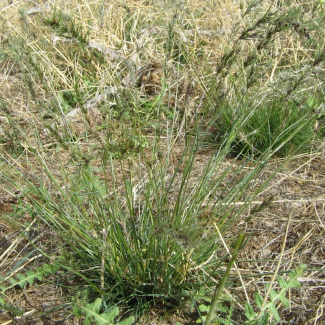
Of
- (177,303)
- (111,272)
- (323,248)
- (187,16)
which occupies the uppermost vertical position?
(187,16)

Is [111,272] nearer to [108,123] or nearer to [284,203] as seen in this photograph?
[108,123]

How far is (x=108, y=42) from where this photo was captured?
297 cm

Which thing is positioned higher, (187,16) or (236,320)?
(187,16)

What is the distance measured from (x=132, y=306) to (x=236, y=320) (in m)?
0.38

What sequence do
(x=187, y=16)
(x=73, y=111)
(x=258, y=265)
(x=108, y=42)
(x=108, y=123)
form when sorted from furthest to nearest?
1. (x=187, y=16)
2. (x=108, y=42)
3. (x=73, y=111)
4. (x=258, y=265)
5. (x=108, y=123)

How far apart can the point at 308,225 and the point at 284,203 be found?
6.4 inches

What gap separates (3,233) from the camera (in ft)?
5.86

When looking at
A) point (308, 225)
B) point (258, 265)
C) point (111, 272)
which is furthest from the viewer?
point (308, 225)

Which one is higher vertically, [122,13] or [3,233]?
[122,13]

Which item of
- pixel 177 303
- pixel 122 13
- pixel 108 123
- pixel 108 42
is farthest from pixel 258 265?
pixel 122 13

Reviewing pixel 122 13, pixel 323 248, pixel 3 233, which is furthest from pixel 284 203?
pixel 122 13

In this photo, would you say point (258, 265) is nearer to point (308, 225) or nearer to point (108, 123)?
point (308, 225)

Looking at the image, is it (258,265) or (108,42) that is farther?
(108,42)

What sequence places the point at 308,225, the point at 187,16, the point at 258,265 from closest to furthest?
the point at 258,265 → the point at 308,225 → the point at 187,16
